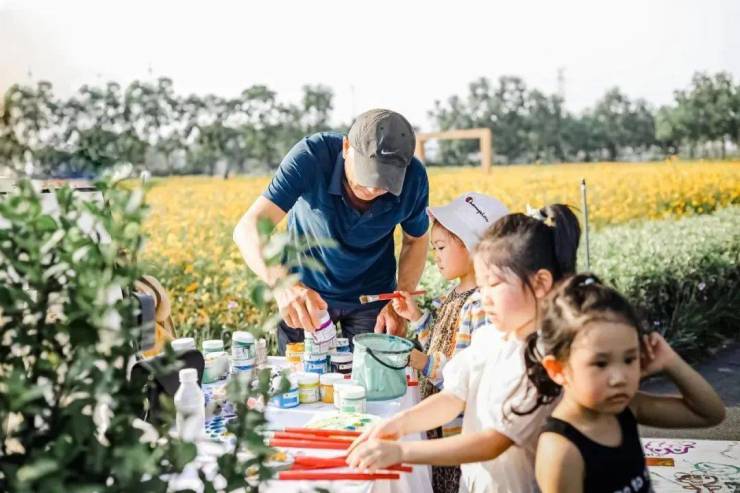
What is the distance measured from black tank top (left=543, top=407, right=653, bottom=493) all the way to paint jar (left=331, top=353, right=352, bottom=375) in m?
0.91

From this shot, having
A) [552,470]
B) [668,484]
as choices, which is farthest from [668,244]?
[552,470]

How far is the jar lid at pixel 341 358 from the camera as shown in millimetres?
2200

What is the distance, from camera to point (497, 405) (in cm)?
154

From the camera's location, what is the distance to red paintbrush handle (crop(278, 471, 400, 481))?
1.41 meters

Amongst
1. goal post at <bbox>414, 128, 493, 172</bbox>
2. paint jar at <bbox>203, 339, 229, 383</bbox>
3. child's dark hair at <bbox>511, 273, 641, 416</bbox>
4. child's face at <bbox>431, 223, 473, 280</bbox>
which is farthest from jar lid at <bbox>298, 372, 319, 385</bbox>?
goal post at <bbox>414, 128, 493, 172</bbox>

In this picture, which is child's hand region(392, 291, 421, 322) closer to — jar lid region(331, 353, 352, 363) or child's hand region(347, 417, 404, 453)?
jar lid region(331, 353, 352, 363)

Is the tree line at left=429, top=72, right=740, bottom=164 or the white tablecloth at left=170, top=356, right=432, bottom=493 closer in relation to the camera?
the white tablecloth at left=170, top=356, right=432, bottom=493

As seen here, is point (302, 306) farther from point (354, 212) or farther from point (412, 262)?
point (412, 262)

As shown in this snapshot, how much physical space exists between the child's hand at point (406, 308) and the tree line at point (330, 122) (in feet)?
→ 9.74

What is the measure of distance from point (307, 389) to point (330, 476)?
0.58m

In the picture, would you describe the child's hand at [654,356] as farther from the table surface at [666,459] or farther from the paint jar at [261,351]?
the paint jar at [261,351]

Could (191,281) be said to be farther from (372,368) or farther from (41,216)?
(41,216)

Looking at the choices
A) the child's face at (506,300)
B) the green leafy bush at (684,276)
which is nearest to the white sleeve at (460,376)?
the child's face at (506,300)

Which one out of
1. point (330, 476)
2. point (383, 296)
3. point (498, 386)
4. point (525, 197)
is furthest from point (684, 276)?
point (330, 476)
